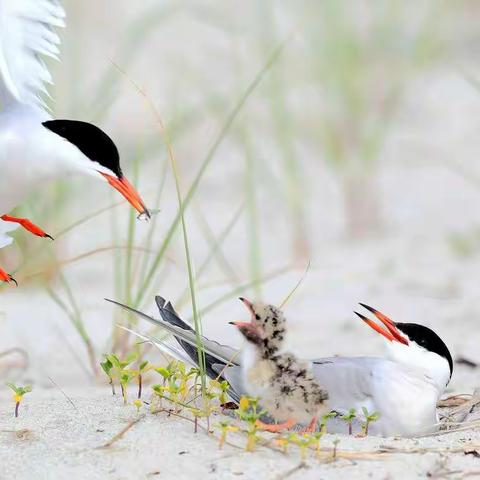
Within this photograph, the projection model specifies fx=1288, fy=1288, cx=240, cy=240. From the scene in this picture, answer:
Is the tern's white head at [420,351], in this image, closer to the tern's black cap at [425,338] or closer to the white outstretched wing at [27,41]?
the tern's black cap at [425,338]

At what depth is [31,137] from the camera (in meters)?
2.39

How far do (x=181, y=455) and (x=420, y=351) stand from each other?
0.57 m

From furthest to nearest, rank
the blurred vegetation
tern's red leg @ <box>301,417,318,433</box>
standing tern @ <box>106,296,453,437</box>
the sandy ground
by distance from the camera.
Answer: the blurred vegetation → standing tern @ <box>106,296,453,437</box> → tern's red leg @ <box>301,417,318,433</box> → the sandy ground

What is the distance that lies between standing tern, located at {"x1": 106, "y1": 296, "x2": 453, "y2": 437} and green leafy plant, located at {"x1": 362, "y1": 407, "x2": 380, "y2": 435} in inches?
1.1

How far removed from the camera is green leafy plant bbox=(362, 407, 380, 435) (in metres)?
2.48

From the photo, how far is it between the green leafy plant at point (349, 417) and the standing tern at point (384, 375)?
27 mm

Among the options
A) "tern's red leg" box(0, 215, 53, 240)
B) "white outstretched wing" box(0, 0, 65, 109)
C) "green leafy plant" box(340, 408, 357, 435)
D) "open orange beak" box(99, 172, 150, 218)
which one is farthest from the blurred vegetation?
"green leafy plant" box(340, 408, 357, 435)

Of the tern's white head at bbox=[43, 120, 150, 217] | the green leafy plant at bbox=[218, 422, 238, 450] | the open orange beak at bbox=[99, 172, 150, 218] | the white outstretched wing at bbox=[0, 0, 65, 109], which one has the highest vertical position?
the white outstretched wing at bbox=[0, 0, 65, 109]

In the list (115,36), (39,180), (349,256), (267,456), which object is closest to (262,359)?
(267,456)

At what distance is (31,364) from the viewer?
12.3ft

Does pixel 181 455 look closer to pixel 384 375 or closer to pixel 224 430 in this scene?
pixel 224 430

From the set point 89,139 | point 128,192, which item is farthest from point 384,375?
point 89,139

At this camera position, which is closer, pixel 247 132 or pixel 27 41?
pixel 27 41

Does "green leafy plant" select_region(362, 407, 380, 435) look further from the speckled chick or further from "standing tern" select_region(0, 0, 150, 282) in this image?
"standing tern" select_region(0, 0, 150, 282)
